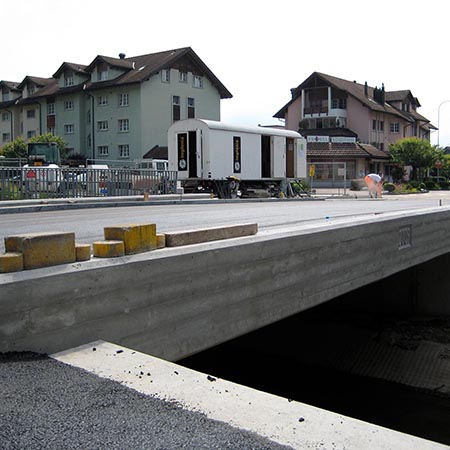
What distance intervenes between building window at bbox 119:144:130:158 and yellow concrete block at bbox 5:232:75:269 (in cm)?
4753

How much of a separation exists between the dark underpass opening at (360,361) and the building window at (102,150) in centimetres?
3993

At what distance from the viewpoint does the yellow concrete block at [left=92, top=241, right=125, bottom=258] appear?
5.05 m

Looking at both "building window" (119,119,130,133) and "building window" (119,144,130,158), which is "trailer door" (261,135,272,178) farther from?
"building window" (119,119,130,133)

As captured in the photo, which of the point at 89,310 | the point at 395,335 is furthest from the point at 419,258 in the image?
the point at 89,310

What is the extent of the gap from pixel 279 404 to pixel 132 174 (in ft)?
58.6

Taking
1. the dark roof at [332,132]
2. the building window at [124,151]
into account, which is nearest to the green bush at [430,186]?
the dark roof at [332,132]

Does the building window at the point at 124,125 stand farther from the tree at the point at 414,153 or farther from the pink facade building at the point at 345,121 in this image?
the tree at the point at 414,153

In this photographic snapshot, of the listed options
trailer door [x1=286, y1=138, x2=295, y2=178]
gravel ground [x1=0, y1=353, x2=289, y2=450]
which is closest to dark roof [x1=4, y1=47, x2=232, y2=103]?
trailer door [x1=286, y1=138, x2=295, y2=178]

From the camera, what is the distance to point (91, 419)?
336cm

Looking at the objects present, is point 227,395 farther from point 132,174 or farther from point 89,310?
point 132,174

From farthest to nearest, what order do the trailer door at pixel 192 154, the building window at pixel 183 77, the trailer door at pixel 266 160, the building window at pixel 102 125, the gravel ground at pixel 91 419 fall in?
the building window at pixel 102 125 < the building window at pixel 183 77 < the trailer door at pixel 266 160 < the trailer door at pixel 192 154 < the gravel ground at pixel 91 419

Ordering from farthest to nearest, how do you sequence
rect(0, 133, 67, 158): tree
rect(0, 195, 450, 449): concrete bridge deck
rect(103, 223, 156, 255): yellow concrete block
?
rect(0, 133, 67, 158): tree
rect(103, 223, 156, 255): yellow concrete block
rect(0, 195, 450, 449): concrete bridge deck

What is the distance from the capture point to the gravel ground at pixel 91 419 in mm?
3104

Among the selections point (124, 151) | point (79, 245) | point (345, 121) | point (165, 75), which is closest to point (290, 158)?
point (165, 75)
